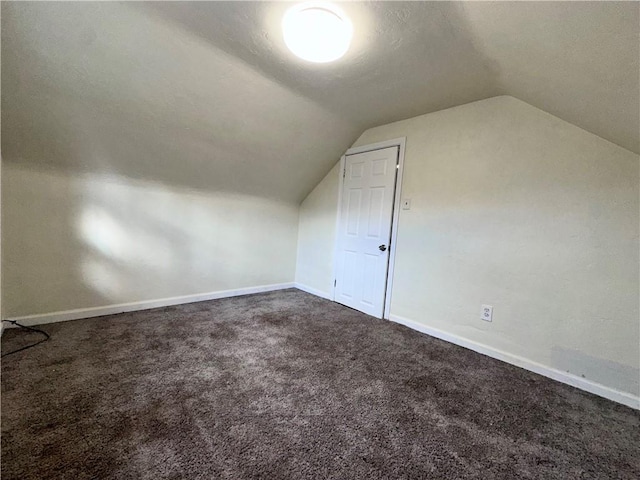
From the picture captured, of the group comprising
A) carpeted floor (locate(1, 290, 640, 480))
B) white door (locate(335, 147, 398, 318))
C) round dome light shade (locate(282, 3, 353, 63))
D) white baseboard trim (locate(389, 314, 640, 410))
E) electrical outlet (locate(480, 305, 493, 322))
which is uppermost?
round dome light shade (locate(282, 3, 353, 63))

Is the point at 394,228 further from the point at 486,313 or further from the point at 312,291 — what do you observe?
the point at 312,291

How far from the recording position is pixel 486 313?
242 cm

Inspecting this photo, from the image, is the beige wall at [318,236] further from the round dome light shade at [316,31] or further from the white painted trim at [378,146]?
the round dome light shade at [316,31]

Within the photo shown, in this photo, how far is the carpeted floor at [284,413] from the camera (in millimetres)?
1206

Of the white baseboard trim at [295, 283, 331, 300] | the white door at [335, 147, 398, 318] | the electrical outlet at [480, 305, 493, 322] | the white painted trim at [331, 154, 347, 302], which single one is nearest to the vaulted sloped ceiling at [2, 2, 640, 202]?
the white door at [335, 147, 398, 318]

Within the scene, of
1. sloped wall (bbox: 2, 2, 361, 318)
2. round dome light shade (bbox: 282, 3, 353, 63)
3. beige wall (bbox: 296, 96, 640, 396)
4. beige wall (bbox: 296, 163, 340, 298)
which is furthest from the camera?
beige wall (bbox: 296, 163, 340, 298)

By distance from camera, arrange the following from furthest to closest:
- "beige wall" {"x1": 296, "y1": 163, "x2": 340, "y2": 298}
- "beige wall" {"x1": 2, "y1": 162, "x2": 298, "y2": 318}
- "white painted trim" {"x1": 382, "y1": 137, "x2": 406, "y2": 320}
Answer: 1. "beige wall" {"x1": 296, "y1": 163, "x2": 340, "y2": 298}
2. "white painted trim" {"x1": 382, "y1": 137, "x2": 406, "y2": 320}
3. "beige wall" {"x1": 2, "y1": 162, "x2": 298, "y2": 318}

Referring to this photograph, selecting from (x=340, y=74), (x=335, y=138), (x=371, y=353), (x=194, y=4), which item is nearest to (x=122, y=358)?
(x=371, y=353)

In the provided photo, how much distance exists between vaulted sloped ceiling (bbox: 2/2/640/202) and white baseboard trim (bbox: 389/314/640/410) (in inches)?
64.0

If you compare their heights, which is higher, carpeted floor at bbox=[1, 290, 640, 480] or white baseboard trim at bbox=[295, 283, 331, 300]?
white baseboard trim at bbox=[295, 283, 331, 300]

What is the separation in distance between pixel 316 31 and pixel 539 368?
2.80 m

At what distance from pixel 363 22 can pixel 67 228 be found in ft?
9.65

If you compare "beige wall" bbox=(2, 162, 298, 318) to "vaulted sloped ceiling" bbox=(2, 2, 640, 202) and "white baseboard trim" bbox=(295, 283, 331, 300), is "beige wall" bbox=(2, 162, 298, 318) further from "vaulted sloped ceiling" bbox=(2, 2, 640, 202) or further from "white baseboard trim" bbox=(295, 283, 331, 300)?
"white baseboard trim" bbox=(295, 283, 331, 300)

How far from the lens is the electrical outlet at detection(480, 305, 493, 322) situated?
2.40m
